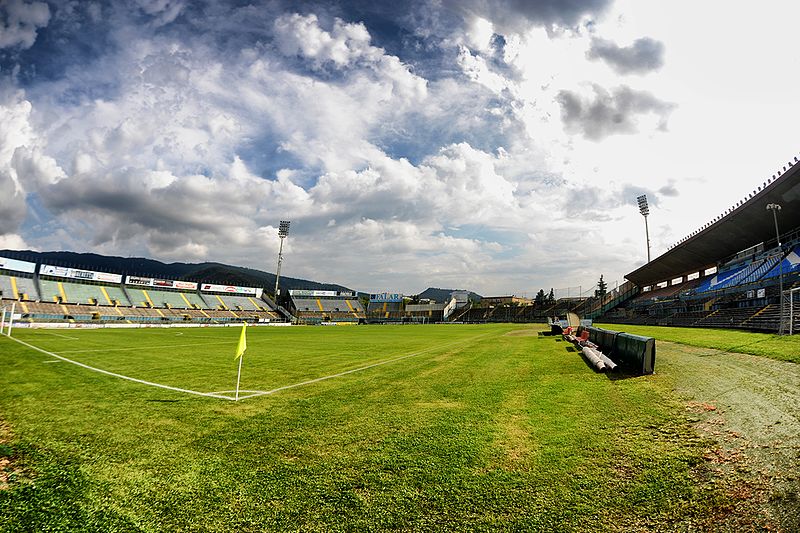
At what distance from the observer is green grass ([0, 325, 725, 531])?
3.86 meters

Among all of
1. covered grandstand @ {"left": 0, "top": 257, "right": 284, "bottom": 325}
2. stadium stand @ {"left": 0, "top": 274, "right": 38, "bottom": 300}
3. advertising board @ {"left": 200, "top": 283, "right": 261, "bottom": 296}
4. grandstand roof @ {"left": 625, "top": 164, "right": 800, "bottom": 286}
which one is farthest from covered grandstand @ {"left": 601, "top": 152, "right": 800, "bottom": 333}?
stadium stand @ {"left": 0, "top": 274, "right": 38, "bottom": 300}

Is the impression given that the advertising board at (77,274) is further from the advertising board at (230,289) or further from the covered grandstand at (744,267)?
the covered grandstand at (744,267)

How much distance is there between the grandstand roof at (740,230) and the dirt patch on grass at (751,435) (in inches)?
1526

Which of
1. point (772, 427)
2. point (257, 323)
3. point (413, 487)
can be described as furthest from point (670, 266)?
point (257, 323)

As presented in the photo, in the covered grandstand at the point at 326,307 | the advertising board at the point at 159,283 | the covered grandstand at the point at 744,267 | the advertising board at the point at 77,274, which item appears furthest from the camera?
the covered grandstand at the point at 326,307

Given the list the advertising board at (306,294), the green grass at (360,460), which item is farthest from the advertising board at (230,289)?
the green grass at (360,460)

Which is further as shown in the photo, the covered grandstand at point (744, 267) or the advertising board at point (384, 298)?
the advertising board at point (384, 298)

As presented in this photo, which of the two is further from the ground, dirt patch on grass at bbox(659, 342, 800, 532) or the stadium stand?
dirt patch on grass at bbox(659, 342, 800, 532)

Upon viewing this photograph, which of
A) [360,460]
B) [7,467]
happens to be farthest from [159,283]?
[360,460]

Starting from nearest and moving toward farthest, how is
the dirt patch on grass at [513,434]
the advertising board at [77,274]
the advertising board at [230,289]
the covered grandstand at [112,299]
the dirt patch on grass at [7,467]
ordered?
the dirt patch on grass at [7,467]
the dirt patch on grass at [513,434]
the covered grandstand at [112,299]
the advertising board at [77,274]
the advertising board at [230,289]

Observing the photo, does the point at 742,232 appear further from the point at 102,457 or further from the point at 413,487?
the point at 102,457

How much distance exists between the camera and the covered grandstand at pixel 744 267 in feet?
104

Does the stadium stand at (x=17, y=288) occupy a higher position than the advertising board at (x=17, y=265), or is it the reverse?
the advertising board at (x=17, y=265)

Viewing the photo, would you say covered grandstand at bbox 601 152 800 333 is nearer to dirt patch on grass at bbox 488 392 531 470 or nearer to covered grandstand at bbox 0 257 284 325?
dirt patch on grass at bbox 488 392 531 470
